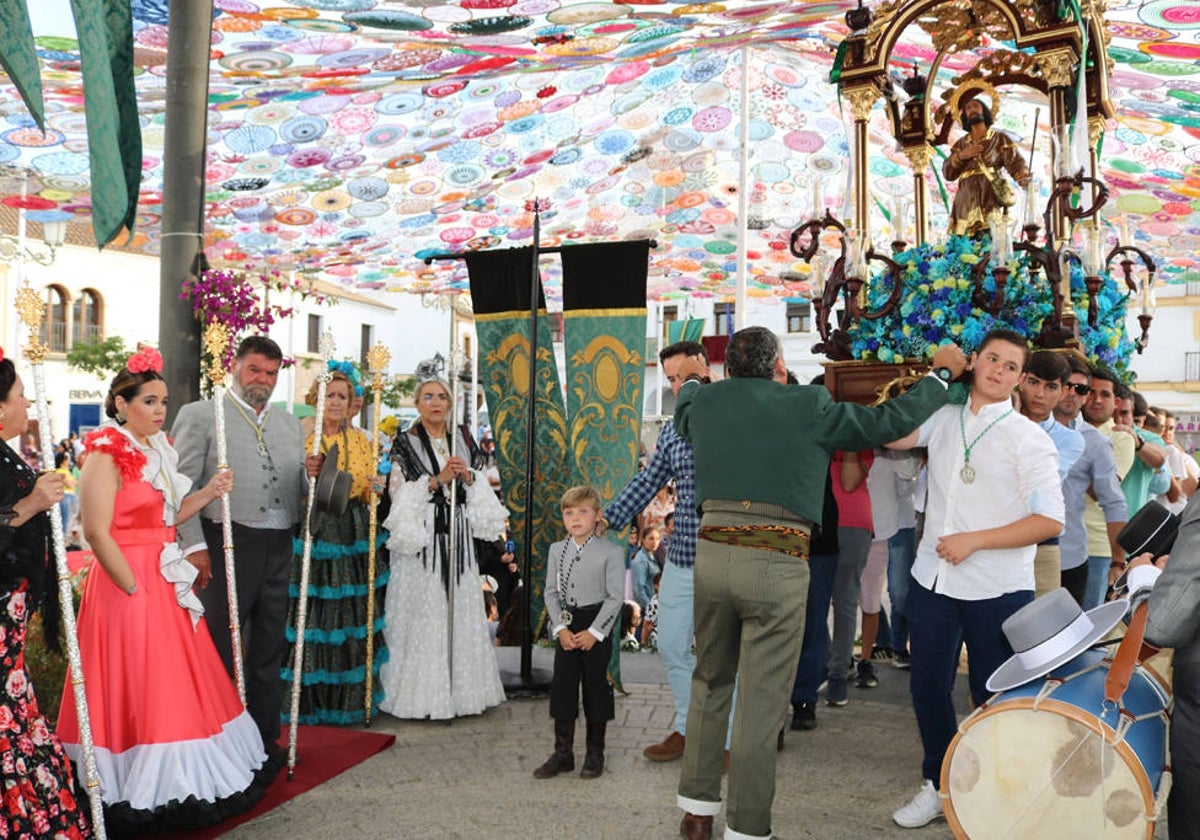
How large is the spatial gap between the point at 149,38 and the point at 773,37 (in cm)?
474

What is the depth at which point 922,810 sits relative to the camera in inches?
161

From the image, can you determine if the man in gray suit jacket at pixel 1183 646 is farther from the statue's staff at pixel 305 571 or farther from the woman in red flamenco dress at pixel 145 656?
the statue's staff at pixel 305 571

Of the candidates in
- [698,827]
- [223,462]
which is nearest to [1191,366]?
[698,827]

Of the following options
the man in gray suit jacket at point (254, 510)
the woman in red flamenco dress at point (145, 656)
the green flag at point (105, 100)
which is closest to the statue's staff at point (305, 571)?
the man in gray suit jacket at point (254, 510)

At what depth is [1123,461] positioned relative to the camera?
5.86m

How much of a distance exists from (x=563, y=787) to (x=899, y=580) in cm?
330

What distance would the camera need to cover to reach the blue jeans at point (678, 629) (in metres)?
4.91

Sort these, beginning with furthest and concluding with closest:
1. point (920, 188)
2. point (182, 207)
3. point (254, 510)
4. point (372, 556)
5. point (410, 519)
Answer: point (920, 188) → point (410, 519) → point (372, 556) → point (182, 207) → point (254, 510)

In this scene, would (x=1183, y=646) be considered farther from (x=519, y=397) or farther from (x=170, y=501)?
(x=519, y=397)

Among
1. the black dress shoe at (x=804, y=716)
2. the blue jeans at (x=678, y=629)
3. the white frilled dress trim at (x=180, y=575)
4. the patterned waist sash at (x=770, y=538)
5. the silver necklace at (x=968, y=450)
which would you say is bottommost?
the black dress shoe at (x=804, y=716)

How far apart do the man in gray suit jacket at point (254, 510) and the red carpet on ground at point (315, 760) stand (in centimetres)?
23

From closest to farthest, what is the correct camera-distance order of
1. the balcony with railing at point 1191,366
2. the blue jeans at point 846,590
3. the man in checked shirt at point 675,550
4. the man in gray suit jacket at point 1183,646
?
the man in gray suit jacket at point 1183,646 → the man in checked shirt at point 675,550 → the blue jeans at point 846,590 → the balcony with railing at point 1191,366

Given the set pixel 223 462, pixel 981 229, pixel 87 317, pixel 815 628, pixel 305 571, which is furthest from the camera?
pixel 87 317

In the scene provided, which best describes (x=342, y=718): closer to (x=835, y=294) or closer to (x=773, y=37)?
(x=835, y=294)
